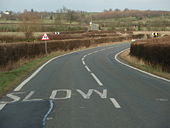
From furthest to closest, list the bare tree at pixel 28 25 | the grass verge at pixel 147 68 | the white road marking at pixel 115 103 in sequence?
the bare tree at pixel 28 25
the grass verge at pixel 147 68
the white road marking at pixel 115 103

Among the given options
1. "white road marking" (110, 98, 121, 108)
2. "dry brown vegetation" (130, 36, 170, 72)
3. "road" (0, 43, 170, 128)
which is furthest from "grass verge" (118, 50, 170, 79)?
"white road marking" (110, 98, 121, 108)

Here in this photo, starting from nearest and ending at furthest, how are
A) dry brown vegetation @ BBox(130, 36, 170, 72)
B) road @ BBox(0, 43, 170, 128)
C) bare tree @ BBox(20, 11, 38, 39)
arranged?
road @ BBox(0, 43, 170, 128)
dry brown vegetation @ BBox(130, 36, 170, 72)
bare tree @ BBox(20, 11, 38, 39)

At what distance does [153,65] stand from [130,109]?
14.1m

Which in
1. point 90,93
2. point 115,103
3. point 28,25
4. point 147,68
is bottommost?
point 147,68

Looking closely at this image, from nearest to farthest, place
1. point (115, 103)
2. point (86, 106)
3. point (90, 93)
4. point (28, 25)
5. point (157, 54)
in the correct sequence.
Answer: point (86, 106) → point (115, 103) → point (90, 93) → point (157, 54) → point (28, 25)

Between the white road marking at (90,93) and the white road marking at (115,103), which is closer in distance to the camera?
the white road marking at (115,103)

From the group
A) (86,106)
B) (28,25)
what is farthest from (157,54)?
(28,25)

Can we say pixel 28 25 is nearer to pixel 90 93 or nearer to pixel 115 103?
pixel 90 93

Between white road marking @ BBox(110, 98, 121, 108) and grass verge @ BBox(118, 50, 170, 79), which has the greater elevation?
white road marking @ BBox(110, 98, 121, 108)

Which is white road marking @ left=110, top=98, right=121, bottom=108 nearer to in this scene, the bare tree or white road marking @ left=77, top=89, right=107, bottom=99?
white road marking @ left=77, top=89, right=107, bottom=99

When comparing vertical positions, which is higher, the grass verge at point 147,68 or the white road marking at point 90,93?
the white road marking at point 90,93

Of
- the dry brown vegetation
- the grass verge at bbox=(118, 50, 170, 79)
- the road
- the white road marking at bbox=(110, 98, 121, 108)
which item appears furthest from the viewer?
the dry brown vegetation

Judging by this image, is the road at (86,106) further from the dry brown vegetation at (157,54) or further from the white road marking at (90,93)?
the dry brown vegetation at (157,54)

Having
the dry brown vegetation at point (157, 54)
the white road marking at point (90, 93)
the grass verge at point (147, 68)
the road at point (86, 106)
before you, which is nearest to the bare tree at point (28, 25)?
the grass verge at point (147, 68)
